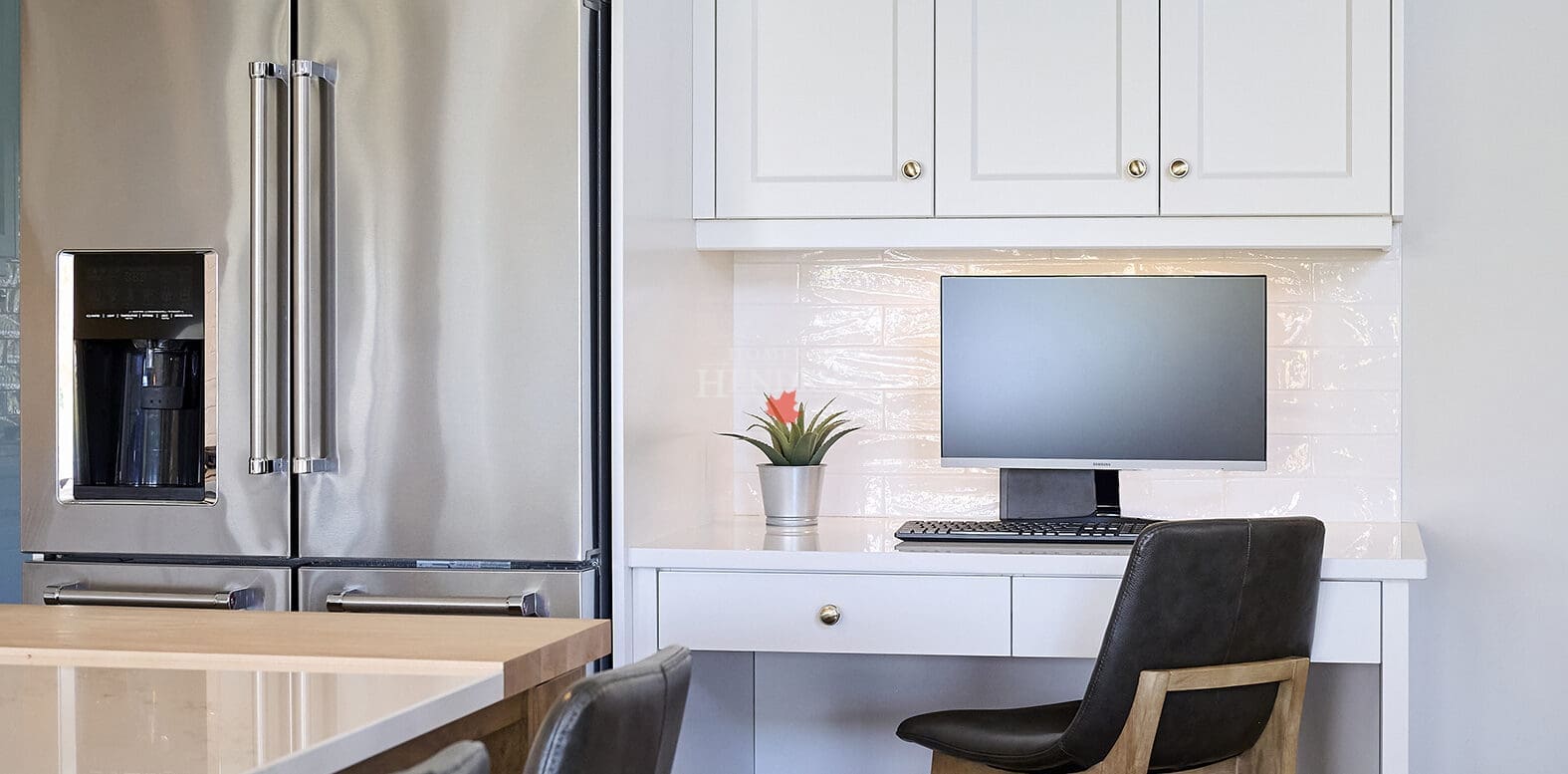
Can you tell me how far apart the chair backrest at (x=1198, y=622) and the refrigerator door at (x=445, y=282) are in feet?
2.74

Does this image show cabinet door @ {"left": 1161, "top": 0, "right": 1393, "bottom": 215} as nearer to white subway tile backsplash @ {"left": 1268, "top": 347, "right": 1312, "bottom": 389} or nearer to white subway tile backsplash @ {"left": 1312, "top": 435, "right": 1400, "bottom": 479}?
white subway tile backsplash @ {"left": 1268, "top": 347, "right": 1312, "bottom": 389}

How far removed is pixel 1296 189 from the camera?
8.45 feet

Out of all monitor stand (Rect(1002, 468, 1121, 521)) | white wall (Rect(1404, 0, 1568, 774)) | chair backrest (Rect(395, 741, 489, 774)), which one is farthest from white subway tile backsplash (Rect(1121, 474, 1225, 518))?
chair backrest (Rect(395, 741, 489, 774))

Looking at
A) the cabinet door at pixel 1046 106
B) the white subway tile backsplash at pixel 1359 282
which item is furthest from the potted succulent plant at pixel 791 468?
the white subway tile backsplash at pixel 1359 282

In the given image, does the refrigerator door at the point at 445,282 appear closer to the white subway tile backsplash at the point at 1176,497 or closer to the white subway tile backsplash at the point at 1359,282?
the white subway tile backsplash at the point at 1176,497

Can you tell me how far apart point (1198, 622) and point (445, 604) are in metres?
1.13

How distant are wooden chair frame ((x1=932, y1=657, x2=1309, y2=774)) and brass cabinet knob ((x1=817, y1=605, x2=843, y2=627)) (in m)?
0.28

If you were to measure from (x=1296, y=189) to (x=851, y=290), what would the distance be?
2.97 feet

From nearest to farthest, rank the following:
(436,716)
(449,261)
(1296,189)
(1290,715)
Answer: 1. (436,716)
2. (1290,715)
3. (449,261)
4. (1296,189)

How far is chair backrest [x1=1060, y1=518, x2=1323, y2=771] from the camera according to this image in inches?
75.5

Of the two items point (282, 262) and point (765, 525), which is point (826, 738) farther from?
point (282, 262)

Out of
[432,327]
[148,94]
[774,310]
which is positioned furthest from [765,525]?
[148,94]

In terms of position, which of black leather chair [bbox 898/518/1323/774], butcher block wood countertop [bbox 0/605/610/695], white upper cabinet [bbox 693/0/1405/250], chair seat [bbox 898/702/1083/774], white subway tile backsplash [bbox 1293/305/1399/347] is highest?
white upper cabinet [bbox 693/0/1405/250]

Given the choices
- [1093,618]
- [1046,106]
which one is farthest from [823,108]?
[1093,618]
